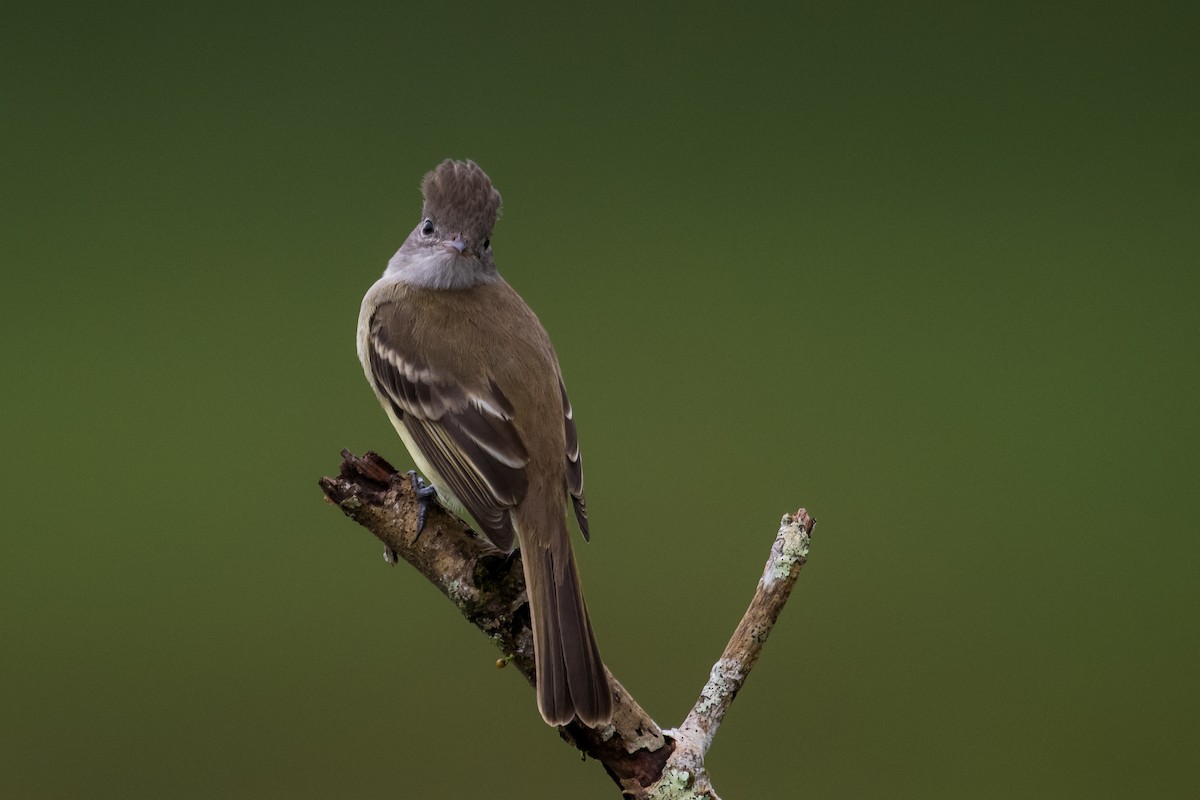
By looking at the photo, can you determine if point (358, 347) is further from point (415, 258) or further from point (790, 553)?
point (790, 553)

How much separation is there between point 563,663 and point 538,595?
0.48 ft

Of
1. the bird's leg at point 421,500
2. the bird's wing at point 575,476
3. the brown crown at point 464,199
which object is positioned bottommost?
the bird's leg at point 421,500

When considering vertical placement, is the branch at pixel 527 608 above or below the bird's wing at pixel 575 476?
below

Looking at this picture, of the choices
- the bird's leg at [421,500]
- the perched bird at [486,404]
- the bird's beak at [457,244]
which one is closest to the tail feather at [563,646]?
the perched bird at [486,404]

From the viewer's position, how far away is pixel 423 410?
6.26ft

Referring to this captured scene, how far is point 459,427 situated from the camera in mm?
1815

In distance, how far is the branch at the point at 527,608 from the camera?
51.4 inches

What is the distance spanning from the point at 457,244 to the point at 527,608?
77 cm

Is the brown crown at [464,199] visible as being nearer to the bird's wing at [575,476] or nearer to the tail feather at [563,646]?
the bird's wing at [575,476]

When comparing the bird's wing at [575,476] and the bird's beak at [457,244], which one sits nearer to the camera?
the bird's wing at [575,476]

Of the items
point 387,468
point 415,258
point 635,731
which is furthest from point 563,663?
point 415,258

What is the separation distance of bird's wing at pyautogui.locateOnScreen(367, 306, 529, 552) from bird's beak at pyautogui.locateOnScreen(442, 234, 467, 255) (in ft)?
0.51

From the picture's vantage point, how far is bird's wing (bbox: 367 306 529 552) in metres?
1.69

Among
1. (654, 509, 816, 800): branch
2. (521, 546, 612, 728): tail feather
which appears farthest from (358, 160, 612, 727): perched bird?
(654, 509, 816, 800): branch
